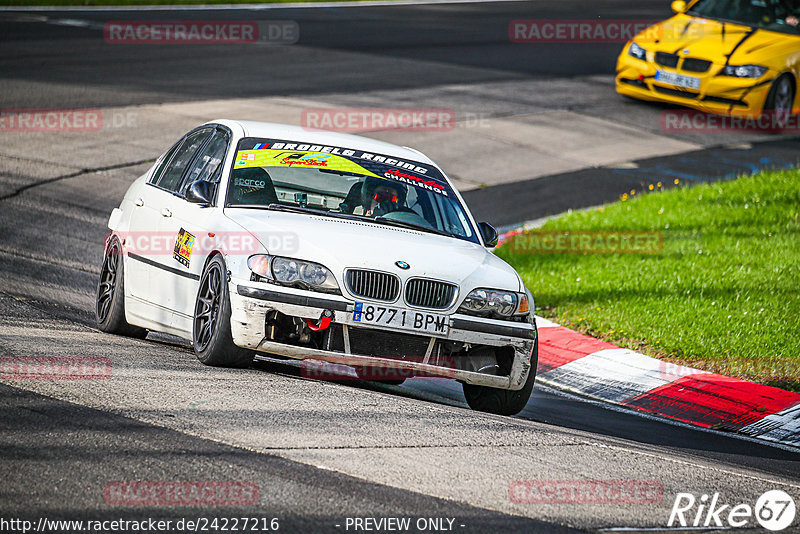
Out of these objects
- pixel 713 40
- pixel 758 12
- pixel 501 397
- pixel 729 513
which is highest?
pixel 758 12

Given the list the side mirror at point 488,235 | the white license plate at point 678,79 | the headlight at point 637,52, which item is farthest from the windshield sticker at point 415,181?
the headlight at point 637,52

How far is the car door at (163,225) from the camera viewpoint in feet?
25.7

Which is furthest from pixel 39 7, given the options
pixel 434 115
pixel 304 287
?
pixel 304 287

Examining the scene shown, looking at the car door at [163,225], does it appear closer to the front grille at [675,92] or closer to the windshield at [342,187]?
the windshield at [342,187]

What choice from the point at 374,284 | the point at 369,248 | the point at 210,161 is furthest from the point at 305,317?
the point at 210,161

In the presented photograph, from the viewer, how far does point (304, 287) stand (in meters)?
6.84

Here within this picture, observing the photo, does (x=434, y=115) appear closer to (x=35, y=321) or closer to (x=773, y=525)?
(x=35, y=321)

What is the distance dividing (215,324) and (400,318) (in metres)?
1.11

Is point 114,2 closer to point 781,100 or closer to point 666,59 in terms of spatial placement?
point 666,59

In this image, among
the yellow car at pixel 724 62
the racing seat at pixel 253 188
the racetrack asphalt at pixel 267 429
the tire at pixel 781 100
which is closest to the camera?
the racetrack asphalt at pixel 267 429

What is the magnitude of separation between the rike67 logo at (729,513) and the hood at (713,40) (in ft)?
44.2

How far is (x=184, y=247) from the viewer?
7.69 metres

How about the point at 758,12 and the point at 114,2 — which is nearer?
the point at 758,12

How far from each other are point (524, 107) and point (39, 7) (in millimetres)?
13204
